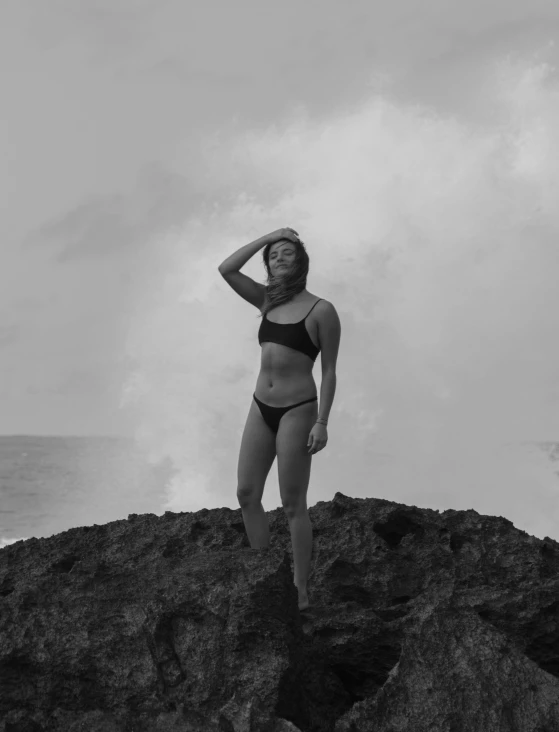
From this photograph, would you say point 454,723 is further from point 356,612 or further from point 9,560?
point 9,560

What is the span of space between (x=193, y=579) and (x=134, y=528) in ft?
6.63

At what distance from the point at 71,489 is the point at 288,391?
42992mm

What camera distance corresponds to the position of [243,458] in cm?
508

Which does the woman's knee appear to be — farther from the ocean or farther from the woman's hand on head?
the ocean

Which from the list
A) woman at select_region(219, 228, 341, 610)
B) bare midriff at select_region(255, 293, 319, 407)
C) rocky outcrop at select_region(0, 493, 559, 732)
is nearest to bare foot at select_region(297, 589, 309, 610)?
woman at select_region(219, 228, 341, 610)

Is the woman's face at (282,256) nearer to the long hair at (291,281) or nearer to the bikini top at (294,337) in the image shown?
the long hair at (291,281)

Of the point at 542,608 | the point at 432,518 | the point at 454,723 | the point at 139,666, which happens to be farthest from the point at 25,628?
the point at 432,518

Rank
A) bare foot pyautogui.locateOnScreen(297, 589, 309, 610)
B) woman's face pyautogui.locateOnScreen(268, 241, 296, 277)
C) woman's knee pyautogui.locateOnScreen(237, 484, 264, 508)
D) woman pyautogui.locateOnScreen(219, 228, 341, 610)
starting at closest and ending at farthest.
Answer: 1. bare foot pyautogui.locateOnScreen(297, 589, 309, 610)
2. woman pyautogui.locateOnScreen(219, 228, 341, 610)
3. woman's knee pyautogui.locateOnScreen(237, 484, 264, 508)
4. woman's face pyautogui.locateOnScreen(268, 241, 296, 277)

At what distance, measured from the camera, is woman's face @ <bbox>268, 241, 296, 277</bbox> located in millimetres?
5156

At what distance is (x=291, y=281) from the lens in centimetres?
518

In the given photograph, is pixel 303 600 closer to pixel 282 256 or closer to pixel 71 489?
pixel 282 256

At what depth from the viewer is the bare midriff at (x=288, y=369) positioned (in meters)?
4.99

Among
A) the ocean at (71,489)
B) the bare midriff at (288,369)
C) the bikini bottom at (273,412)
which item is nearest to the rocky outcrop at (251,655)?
the bikini bottom at (273,412)

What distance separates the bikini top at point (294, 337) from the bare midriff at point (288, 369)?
23 mm
